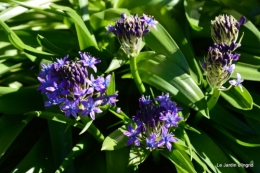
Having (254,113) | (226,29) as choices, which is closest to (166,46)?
(226,29)

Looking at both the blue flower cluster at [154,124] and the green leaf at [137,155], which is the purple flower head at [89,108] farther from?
the green leaf at [137,155]

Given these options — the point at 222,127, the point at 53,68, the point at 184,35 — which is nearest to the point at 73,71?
the point at 53,68

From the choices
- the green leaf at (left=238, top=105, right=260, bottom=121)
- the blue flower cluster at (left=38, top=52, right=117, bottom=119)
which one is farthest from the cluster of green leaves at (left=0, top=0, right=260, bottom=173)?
the blue flower cluster at (left=38, top=52, right=117, bottom=119)

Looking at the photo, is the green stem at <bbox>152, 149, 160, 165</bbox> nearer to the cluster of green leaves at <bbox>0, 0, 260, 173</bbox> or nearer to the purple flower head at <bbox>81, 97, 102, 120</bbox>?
the cluster of green leaves at <bbox>0, 0, 260, 173</bbox>

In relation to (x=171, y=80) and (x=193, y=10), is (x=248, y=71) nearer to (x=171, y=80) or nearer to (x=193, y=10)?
(x=171, y=80)

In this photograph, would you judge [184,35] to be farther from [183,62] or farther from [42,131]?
[42,131]

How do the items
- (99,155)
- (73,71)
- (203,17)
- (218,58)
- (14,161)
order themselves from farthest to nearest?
(203,17) → (14,161) → (99,155) → (218,58) → (73,71)
